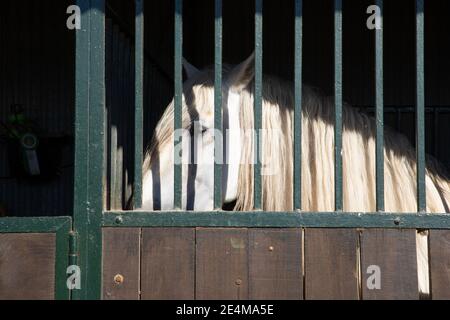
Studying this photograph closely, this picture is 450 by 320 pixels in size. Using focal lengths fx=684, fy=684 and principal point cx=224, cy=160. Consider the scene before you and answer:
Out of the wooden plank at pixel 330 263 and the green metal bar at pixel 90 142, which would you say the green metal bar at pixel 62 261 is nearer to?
the green metal bar at pixel 90 142

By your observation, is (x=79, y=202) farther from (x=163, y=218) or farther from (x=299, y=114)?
(x=299, y=114)

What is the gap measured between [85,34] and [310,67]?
2.64 m

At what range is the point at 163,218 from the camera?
2.15m

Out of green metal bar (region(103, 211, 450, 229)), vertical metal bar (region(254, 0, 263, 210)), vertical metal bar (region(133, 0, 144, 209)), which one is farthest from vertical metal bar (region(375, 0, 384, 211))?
vertical metal bar (region(133, 0, 144, 209))

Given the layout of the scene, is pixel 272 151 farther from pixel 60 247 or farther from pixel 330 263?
pixel 60 247

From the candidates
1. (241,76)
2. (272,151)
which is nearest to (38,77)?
(241,76)

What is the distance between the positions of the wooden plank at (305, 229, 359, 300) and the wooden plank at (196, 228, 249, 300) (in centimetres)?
20

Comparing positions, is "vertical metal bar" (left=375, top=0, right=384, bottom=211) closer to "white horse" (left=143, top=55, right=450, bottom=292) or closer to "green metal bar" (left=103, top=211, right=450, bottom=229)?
"green metal bar" (left=103, top=211, right=450, bottom=229)

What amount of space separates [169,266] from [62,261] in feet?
1.10

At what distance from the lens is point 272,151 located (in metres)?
2.53

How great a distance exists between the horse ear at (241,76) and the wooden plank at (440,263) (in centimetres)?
90

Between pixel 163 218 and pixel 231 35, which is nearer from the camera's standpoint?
pixel 163 218

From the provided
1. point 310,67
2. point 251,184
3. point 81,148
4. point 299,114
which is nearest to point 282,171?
point 251,184

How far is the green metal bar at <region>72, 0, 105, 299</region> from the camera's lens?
7.02ft
